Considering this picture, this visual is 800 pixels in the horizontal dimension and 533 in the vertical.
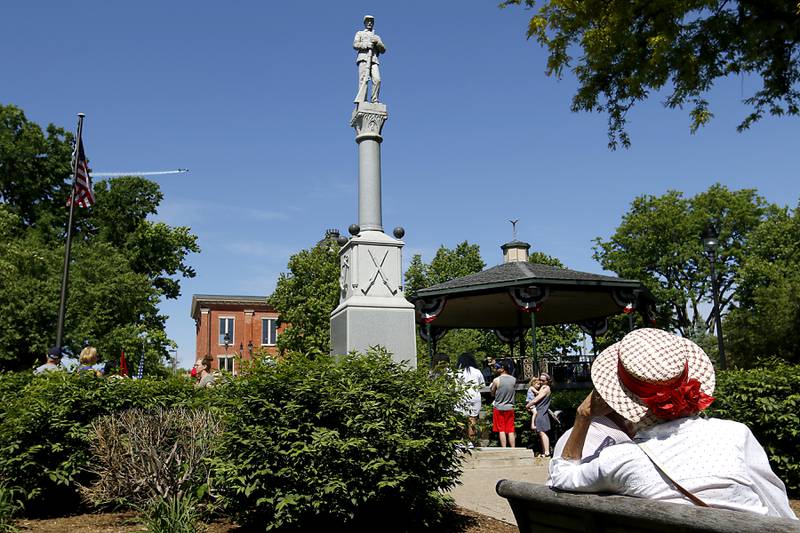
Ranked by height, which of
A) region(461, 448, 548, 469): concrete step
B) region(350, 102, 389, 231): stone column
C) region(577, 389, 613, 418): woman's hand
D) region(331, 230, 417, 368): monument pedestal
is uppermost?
region(350, 102, 389, 231): stone column

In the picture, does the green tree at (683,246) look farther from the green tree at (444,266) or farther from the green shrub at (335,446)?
the green shrub at (335,446)

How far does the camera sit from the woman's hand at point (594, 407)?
2635 millimetres

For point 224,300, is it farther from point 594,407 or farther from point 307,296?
point 594,407

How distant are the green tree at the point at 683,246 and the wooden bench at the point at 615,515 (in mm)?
44594

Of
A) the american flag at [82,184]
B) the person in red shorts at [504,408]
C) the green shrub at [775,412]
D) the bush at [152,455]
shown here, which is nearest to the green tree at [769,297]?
the person in red shorts at [504,408]

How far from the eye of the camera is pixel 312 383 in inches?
243

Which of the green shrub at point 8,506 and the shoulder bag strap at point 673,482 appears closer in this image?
the shoulder bag strap at point 673,482

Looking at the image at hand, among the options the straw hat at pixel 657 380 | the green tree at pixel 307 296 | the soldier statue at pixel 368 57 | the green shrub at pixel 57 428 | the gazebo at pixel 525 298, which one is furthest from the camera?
the green tree at pixel 307 296

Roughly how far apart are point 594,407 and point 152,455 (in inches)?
216

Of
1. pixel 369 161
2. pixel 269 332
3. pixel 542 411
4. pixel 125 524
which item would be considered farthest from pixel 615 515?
pixel 269 332

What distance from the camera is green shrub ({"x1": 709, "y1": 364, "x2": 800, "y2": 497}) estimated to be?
8078 mm

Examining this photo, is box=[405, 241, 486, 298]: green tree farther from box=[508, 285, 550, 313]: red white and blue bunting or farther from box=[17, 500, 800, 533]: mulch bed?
box=[17, 500, 800, 533]: mulch bed

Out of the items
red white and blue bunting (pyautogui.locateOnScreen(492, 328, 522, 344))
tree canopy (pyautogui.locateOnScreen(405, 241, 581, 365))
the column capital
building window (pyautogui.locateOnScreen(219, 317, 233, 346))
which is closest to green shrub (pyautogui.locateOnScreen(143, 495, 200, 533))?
the column capital

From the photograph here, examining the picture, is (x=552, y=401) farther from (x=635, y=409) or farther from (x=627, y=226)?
(x=627, y=226)
